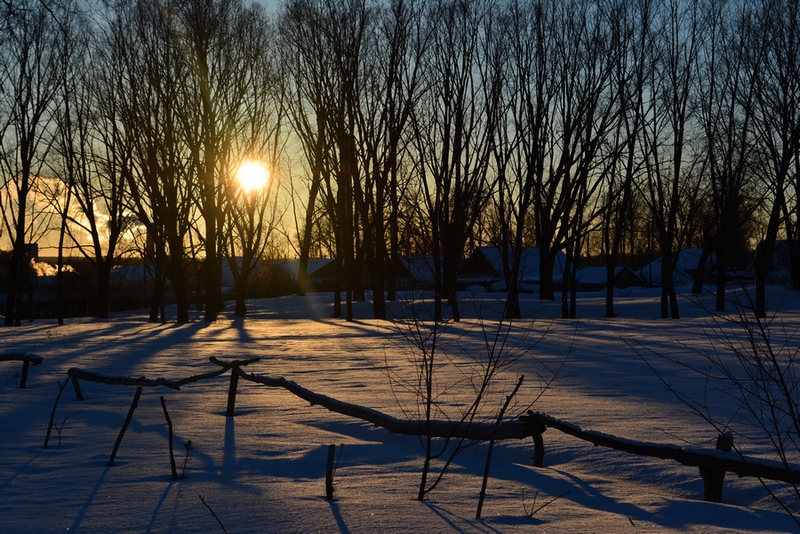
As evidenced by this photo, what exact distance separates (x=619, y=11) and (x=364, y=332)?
13.0m

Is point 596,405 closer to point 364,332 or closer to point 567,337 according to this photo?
point 567,337

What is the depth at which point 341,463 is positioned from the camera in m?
6.44

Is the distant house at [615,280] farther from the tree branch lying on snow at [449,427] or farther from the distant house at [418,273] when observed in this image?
the tree branch lying on snow at [449,427]

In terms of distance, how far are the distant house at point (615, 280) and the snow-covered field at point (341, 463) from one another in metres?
50.4

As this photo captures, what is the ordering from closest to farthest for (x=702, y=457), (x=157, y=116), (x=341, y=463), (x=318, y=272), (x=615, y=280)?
(x=702, y=457) < (x=341, y=463) < (x=157, y=116) < (x=615, y=280) < (x=318, y=272)

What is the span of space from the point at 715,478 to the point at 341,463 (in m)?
2.84

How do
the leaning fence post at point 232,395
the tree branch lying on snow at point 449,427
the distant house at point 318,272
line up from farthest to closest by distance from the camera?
1. the distant house at point 318,272
2. the leaning fence post at point 232,395
3. the tree branch lying on snow at point 449,427

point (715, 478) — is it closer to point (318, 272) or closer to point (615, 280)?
point (615, 280)

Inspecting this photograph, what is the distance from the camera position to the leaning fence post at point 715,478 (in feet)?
16.8

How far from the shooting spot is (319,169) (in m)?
27.5

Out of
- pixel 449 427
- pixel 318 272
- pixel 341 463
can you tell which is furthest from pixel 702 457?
pixel 318 272

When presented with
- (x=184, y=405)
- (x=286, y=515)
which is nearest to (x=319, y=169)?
(x=184, y=405)

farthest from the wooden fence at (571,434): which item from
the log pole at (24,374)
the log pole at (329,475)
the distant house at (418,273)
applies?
the log pole at (24,374)

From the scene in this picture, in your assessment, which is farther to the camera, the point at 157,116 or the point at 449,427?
the point at 157,116
